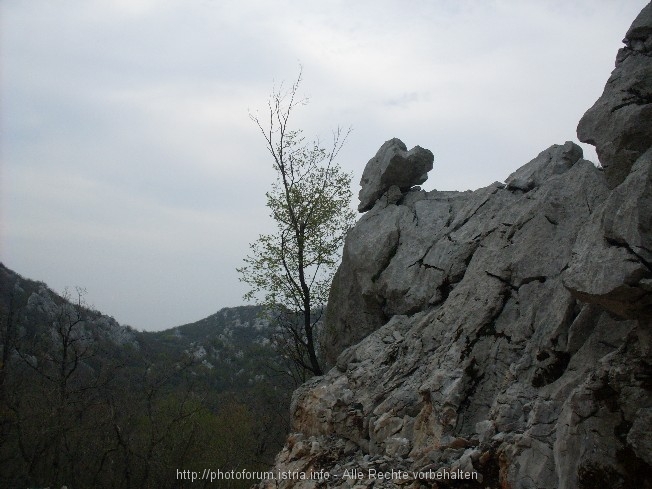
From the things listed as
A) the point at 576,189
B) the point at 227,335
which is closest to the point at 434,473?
the point at 576,189

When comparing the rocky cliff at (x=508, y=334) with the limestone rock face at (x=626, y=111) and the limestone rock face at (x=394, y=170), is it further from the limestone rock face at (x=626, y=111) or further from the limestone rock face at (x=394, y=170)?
the limestone rock face at (x=394, y=170)

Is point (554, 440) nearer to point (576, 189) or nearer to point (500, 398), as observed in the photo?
point (500, 398)

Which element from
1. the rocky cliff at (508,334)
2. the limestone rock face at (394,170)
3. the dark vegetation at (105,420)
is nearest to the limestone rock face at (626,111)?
the rocky cliff at (508,334)

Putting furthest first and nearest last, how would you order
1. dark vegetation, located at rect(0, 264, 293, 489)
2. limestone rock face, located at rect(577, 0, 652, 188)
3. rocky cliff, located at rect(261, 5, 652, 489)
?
dark vegetation, located at rect(0, 264, 293, 489) < limestone rock face, located at rect(577, 0, 652, 188) < rocky cliff, located at rect(261, 5, 652, 489)

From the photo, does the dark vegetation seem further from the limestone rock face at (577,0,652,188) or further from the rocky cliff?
the limestone rock face at (577,0,652,188)

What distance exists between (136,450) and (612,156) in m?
27.6

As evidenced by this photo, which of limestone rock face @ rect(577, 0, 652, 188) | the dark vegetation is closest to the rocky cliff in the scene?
limestone rock face @ rect(577, 0, 652, 188)

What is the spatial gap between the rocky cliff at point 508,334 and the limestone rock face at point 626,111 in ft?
0.08

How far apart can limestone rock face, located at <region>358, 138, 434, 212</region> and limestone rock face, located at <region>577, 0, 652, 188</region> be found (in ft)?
26.1

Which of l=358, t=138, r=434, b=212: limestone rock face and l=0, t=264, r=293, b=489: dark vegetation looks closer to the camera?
l=358, t=138, r=434, b=212: limestone rock face

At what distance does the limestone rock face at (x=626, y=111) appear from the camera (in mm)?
7605

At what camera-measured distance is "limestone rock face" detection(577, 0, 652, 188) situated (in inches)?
299

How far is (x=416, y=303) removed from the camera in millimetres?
12922

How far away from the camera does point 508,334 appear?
8.95 m
